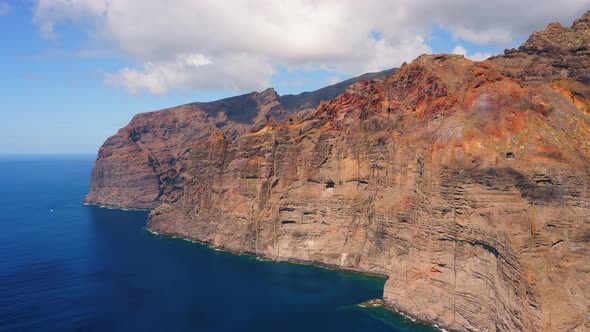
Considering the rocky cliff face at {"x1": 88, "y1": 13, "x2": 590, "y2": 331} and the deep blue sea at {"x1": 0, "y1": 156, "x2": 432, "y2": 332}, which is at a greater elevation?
the rocky cliff face at {"x1": 88, "y1": 13, "x2": 590, "y2": 331}

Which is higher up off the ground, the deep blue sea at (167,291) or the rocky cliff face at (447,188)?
the rocky cliff face at (447,188)

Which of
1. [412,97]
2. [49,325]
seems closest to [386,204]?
[412,97]

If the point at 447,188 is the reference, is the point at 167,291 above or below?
below

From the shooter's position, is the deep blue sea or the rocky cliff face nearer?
the rocky cliff face

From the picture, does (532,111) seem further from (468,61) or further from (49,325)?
(49,325)

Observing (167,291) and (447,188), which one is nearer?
(447,188)
